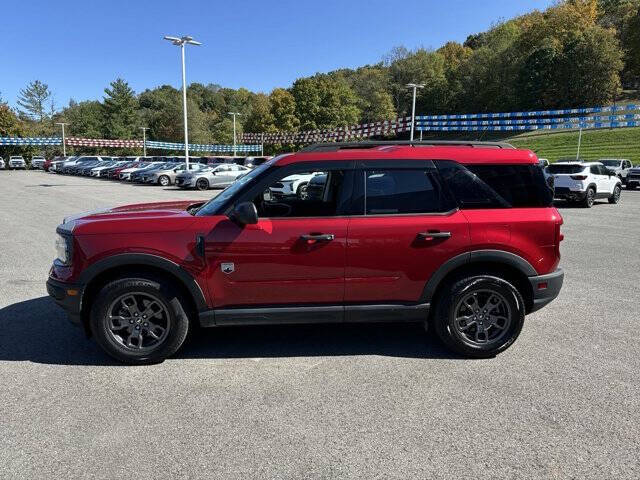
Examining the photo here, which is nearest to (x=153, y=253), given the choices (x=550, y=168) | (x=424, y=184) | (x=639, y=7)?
(x=424, y=184)

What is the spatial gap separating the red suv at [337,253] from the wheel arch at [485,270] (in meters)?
0.01

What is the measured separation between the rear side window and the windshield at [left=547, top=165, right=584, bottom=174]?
14305 millimetres

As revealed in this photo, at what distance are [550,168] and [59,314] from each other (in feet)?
56.0

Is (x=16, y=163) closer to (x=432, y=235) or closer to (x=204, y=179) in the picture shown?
(x=204, y=179)

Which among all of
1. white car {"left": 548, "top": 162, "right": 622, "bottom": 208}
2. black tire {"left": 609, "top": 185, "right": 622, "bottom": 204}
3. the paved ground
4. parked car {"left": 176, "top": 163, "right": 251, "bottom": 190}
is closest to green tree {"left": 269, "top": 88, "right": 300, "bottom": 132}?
parked car {"left": 176, "top": 163, "right": 251, "bottom": 190}

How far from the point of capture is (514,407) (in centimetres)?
324

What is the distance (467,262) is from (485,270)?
0.25 m

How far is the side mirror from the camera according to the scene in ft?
12.0

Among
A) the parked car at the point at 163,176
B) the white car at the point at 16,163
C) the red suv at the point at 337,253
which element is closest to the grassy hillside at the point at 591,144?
the parked car at the point at 163,176

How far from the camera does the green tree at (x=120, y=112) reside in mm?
83688

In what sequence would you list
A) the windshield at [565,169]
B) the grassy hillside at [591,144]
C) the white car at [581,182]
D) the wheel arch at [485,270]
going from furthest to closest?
the grassy hillside at [591,144]
the windshield at [565,169]
the white car at [581,182]
the wheel arch at [485,270]

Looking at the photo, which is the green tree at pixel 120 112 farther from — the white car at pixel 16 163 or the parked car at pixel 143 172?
the parked car at pixel 143 172

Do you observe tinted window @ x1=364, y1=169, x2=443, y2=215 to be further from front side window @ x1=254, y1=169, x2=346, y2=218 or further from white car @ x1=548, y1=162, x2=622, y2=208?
white car @ x1=548, y1=162, x2=622, y2=208

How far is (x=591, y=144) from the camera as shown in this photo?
47188mm
